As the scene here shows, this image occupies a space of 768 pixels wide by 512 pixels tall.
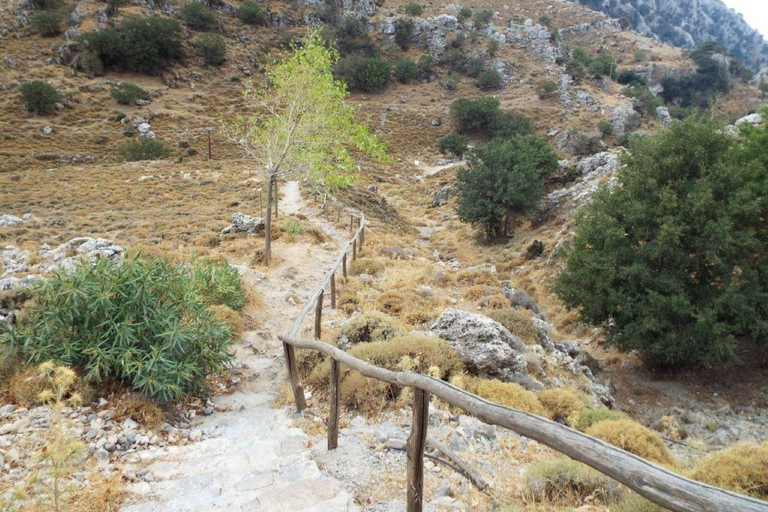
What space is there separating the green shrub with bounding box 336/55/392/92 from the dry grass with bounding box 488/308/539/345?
232 ft

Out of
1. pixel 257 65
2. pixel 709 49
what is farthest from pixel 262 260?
pixel 709 49

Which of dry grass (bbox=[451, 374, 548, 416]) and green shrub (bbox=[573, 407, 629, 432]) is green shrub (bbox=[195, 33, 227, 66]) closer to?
dry grass (bbox=[451, 374, 548, 416])

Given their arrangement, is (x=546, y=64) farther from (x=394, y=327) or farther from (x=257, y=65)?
(x=394, y=327)

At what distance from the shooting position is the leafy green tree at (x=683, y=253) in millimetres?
12953

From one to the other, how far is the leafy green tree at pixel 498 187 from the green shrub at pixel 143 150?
31.2m

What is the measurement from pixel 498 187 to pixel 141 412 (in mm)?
30042

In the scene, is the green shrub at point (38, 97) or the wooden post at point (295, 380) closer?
the wooden post at point (295, 380)

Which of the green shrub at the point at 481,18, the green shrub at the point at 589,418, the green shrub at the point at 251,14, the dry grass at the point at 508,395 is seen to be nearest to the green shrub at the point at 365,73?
the green shrub at the point at 251,14

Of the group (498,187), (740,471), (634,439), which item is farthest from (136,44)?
(740,471)

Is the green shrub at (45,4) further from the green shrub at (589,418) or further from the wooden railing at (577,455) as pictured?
the green shrub at (589,418)

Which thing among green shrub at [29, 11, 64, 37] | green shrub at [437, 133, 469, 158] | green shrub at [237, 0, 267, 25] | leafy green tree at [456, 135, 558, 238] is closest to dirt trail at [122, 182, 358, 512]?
leafy green tree at [456, 135, 558, 238]

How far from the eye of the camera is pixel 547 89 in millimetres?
74375

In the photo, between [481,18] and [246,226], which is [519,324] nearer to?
[246,226]

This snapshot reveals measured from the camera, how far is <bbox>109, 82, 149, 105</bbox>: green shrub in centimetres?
5472
